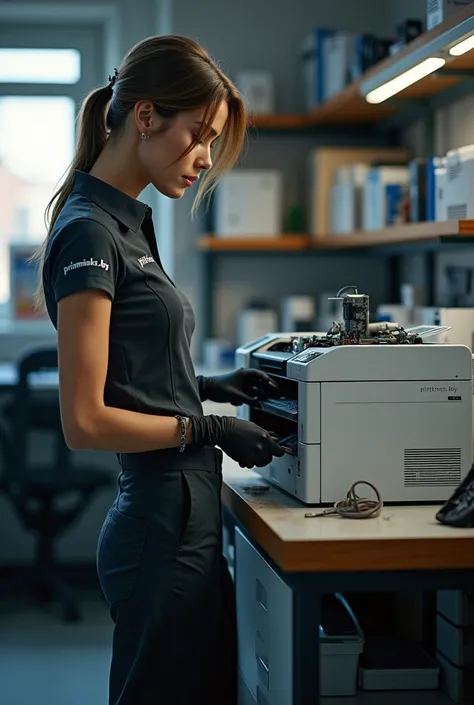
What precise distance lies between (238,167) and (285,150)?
0.78ft

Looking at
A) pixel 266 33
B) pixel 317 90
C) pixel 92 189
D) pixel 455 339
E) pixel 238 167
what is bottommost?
pixel 455 339

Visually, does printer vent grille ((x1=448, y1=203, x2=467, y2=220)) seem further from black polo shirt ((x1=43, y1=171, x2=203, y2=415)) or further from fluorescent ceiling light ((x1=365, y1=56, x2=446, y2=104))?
black polo shirt ((x1=43, y1=171, x2=203, y2=415))

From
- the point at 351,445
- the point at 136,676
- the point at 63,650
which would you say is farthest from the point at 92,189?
the point at 63,650

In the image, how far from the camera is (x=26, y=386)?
145 inches

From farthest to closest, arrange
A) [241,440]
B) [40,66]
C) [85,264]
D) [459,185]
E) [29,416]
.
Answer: [40,66]
[29,416]
[459,185]
[241,440]
[85,264]

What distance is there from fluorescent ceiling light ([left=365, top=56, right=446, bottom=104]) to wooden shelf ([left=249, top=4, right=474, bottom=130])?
0.12 ft

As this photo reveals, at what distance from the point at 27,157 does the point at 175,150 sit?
11.2 ft

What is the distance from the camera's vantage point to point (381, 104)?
377 cm

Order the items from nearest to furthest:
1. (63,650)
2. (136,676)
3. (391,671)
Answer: (136,676)
(391,671)
(63,650)

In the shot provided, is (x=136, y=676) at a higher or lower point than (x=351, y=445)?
lower

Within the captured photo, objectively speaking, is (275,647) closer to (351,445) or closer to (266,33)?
(351,445)

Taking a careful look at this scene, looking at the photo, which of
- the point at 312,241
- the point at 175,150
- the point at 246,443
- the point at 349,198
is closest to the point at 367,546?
the point at 246,443

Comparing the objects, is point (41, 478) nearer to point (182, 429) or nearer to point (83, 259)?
point (182, 429)

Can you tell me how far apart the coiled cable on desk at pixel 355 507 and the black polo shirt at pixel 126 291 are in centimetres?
31
